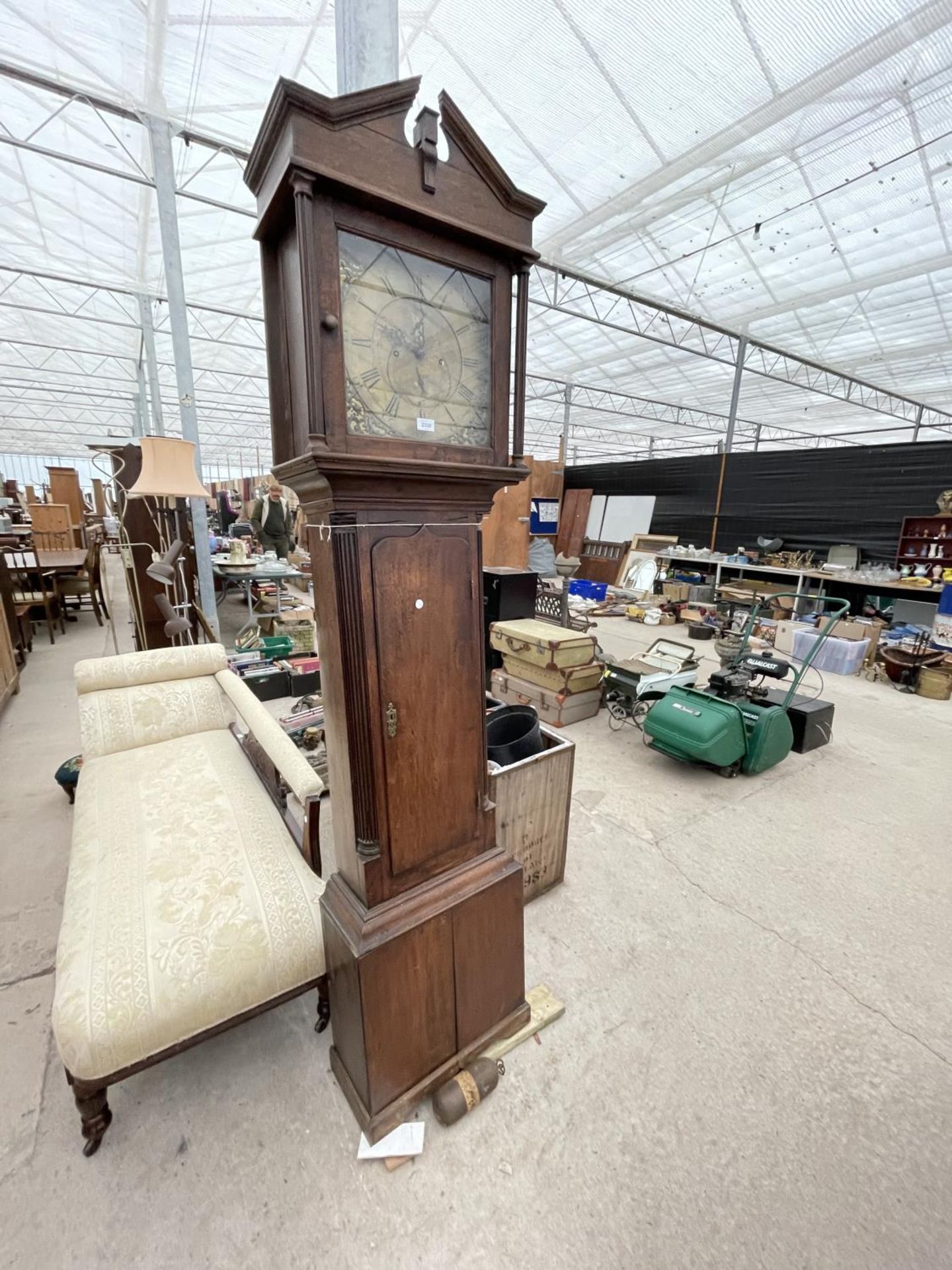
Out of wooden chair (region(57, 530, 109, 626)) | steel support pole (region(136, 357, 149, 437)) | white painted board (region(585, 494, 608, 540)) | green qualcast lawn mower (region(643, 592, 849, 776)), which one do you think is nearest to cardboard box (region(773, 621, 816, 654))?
green qualcast lawn mower (region(643, 592, 849, 776))

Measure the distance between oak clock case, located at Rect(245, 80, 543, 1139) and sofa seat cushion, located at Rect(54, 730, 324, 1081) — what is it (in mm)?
204

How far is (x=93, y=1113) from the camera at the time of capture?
1.23 m

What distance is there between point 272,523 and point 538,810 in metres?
6.25

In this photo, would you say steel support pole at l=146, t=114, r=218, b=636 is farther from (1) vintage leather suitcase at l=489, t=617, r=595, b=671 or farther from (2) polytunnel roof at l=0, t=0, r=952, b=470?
(1) vintage leather suitcase at l=489, t=617, r=595, b=671

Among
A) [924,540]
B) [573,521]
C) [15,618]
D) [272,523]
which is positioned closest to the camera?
[15,618]

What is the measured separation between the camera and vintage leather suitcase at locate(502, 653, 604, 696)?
3.76 m

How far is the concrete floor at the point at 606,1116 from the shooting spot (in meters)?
1.15

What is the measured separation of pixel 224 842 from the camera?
167cm

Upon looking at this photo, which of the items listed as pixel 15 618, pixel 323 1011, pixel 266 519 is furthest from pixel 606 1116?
pixel 266 519

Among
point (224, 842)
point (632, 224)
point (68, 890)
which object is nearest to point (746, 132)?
point (632, 224)

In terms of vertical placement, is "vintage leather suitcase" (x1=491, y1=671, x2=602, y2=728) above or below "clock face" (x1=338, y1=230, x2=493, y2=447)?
below

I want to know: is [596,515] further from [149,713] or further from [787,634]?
[149,713]

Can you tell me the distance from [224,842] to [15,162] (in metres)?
7.84

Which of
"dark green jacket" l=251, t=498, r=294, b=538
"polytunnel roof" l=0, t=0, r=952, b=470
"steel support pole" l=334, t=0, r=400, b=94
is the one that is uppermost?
"polytunnel roof" l=0, t=0, r=952, b=470
